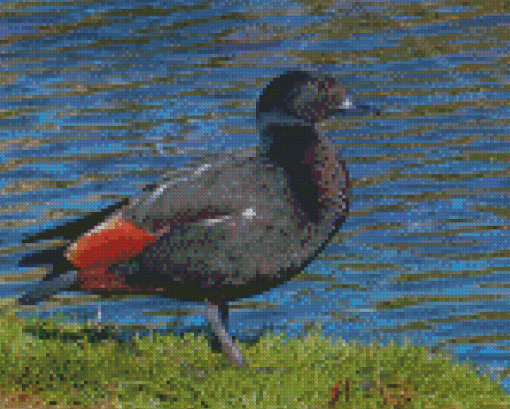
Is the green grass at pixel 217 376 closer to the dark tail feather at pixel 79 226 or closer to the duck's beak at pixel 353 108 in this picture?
the dark tail feather at pixel 79 226

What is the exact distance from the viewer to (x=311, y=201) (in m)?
7.80

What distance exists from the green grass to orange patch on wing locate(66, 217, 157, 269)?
0.57 meters

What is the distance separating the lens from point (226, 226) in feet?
25.0

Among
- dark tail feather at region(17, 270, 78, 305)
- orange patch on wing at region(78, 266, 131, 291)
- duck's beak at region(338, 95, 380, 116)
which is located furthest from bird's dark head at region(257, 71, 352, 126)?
dark tail feather at region(17, 270, 78, 305)

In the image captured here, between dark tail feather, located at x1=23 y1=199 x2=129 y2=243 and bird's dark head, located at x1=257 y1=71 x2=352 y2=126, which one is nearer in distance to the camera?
dark tail feather, located at x1=23 y1=199 x2=129 y2=243

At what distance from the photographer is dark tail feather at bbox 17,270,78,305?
7859 mm

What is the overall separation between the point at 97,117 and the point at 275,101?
22.8ft

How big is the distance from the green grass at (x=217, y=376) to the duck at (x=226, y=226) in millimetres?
270

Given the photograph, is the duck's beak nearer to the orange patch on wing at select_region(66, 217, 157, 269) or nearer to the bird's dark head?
the bird's dark head

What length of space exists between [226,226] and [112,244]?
0.72 metres

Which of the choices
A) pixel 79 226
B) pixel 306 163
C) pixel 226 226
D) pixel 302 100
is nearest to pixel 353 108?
pixel 302 100

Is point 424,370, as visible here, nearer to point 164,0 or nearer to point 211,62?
point 211,62

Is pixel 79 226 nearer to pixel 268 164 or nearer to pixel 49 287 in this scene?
pixel 49 287

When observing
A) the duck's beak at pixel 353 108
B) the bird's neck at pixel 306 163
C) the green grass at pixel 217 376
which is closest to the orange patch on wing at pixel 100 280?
the green grass at pixel 217 376
